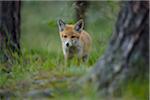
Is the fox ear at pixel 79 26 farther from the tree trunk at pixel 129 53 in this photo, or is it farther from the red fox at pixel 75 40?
the tree trunk at pixel 129 53

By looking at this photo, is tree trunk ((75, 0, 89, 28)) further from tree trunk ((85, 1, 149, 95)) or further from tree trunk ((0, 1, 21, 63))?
tree trunk ((85, 1, 149, 95))

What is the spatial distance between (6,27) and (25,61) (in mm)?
1704

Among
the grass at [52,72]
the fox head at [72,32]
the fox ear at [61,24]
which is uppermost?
the fox ear at [61,24]

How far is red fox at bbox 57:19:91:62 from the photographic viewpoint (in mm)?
11164

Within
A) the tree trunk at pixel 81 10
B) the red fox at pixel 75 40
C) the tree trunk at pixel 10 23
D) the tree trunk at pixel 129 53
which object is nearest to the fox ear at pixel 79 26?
the red fox at pixel 75 40

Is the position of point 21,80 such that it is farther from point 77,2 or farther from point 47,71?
point 77,2

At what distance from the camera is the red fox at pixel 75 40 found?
1116 centimetres

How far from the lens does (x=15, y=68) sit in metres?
9.16

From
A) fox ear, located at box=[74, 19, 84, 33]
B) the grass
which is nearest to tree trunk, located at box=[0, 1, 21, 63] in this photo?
the grass

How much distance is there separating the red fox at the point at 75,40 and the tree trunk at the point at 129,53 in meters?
4.30

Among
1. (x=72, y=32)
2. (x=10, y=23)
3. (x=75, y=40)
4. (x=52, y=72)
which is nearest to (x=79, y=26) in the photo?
(x=72, y=32)

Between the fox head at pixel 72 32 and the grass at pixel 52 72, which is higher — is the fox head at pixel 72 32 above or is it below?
above

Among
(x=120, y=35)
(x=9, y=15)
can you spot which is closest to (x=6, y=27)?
(x=9, y=15)

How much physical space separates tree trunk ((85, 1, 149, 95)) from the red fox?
14.1ft
